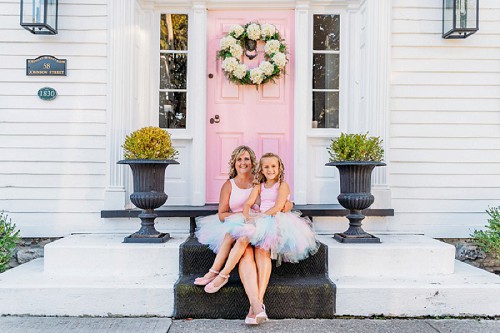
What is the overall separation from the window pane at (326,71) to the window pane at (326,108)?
0.08 meters

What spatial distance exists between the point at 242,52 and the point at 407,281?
2.62 metres

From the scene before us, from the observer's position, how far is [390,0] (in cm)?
411

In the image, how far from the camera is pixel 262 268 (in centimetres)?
295

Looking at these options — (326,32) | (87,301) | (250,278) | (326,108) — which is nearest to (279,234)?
(250,278)

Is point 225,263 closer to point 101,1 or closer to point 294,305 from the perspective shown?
point 294,305

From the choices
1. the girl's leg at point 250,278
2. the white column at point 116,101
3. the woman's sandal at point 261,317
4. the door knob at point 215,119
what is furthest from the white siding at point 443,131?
the white column at point 116,101

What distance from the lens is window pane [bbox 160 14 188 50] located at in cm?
450

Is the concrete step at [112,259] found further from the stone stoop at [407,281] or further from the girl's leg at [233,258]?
the stone stoop at [407,281]

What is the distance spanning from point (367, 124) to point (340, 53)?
0.86 meters

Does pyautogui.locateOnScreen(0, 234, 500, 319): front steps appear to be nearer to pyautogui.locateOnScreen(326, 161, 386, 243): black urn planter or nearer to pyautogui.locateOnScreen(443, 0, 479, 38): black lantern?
pyautogui.locateOnScreen(326, 161, 386, 243): black urn planter

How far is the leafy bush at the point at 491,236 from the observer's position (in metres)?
3.65

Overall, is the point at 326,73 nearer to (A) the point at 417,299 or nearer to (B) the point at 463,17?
(B) the point at 463,17

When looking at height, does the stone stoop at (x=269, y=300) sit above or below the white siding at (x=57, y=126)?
below

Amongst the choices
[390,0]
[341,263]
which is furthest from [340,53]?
[341,263]
